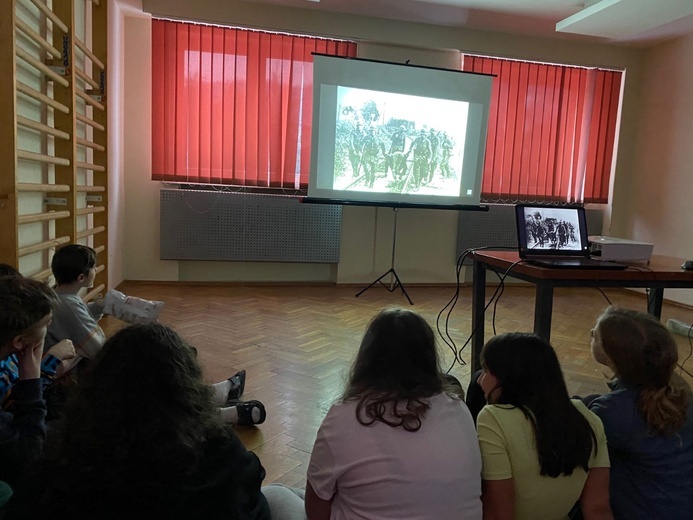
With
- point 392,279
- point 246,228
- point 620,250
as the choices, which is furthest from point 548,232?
point 246,228

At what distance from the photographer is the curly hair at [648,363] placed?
117 cm

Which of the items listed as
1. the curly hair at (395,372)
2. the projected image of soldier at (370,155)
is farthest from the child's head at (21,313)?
the projected image of soldier at (370,155)

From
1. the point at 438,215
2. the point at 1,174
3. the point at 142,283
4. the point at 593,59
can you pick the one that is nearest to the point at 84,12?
the point at 1,174

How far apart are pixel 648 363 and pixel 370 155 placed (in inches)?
145

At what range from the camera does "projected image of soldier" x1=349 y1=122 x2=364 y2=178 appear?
464 cm

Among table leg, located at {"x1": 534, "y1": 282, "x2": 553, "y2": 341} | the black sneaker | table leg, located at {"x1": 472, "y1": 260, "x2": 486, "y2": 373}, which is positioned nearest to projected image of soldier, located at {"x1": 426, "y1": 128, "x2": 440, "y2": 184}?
table leg, located at {"x1": 472, "y1": 260, "x2": 486, "y2": 373}

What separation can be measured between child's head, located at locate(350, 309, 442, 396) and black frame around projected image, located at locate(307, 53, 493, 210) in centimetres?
351

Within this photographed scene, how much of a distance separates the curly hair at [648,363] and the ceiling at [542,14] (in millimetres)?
3497

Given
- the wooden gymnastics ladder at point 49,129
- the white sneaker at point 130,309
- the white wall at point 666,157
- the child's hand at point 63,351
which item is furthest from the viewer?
the white wall at point 666,157

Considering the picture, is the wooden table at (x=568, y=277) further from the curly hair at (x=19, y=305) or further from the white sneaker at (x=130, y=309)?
the curly hair at (x=19, y=305)

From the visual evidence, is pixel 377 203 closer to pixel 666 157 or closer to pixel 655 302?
pixel 655 302

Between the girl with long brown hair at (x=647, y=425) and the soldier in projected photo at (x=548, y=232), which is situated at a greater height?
the soldier in projected photo at (x=548, y=232)

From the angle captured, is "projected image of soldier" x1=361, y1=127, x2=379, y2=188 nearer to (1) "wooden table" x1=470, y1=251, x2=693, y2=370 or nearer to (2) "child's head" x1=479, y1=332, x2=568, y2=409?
(1) "wooden table" x1=470, y1=251, x2=693, y2=370

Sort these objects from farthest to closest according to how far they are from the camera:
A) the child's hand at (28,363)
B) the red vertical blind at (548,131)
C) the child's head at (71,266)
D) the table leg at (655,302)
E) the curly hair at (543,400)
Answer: the red vertical blind at (548,131)
the table leg at (655,302)
the child's head at (71,266)
the child's hand at (28,363)
the curly hair at (543,400)
